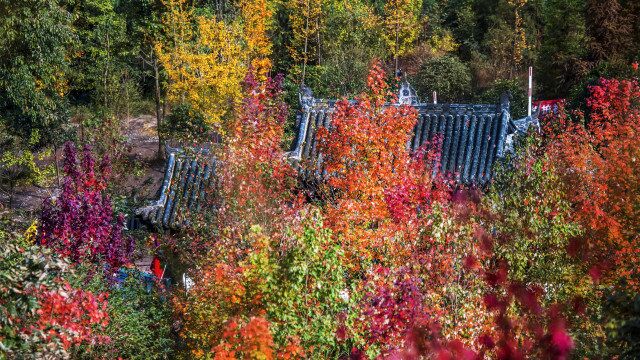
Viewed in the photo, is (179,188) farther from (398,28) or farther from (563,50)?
(398,28)

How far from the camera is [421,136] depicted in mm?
23594

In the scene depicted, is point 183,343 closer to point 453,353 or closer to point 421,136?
point 453,353

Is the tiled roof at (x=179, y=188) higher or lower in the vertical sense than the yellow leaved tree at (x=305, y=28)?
lower

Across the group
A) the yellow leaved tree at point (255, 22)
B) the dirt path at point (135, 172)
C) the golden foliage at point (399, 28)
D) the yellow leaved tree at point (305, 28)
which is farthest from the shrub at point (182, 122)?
the golden foliage at point (399, 28)

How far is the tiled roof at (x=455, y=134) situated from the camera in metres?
22.6

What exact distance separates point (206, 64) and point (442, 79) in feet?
46.3

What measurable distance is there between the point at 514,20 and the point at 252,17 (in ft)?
62.9

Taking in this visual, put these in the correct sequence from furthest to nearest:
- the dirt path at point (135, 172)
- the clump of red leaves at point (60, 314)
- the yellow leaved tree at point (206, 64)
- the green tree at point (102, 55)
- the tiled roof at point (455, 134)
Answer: the green tree at point (102, 55)
the yellow leaved tree at point (206, 64)
the dirt path at point (135, 172)
the tiled roof at point (455, 134)
the clump of red leaves at point (60, 314)

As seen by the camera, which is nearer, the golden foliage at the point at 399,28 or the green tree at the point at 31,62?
the green tree at the point at 31,62

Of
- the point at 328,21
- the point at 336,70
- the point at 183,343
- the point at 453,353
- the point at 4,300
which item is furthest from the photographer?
the point at 328,21

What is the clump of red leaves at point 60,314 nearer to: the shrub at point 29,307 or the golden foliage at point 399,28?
the shrub at point 29,307

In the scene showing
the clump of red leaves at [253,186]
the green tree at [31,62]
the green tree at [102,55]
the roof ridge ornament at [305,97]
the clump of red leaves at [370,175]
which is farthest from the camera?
the green tree at [102,55]

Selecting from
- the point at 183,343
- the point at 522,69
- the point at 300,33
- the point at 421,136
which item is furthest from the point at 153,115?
the point at 183,343

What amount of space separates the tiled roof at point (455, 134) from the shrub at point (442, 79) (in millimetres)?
20971
